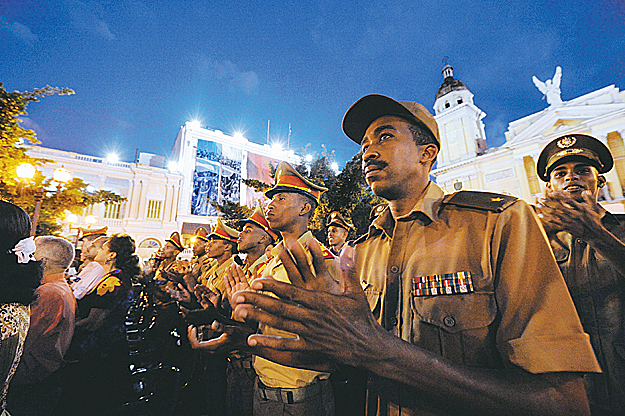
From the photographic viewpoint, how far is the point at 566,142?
8.41 ft

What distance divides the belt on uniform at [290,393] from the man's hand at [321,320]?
1.64m

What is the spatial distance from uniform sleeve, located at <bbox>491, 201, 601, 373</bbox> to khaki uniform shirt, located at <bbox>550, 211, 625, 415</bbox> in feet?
4.82

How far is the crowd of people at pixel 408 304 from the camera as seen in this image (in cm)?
83

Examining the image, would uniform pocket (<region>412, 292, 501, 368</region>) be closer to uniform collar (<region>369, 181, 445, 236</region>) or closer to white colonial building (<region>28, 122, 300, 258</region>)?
uniform collar (<region>369, 181, 445, 236</region>)

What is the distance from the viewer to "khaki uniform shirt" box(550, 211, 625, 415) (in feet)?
5.94

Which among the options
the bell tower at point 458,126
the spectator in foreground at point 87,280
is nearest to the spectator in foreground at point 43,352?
the spectator in foreground at point 87,280

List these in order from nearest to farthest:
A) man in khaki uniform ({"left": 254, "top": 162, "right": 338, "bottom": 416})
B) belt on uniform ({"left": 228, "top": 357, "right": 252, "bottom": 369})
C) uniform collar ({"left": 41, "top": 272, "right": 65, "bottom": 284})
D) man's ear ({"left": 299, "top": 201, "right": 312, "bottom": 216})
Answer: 1. man in khaki uniform ({"left": 254, "top": 162, "right": 338, "bottom": 416})
2. belt on uniform ({"left": 228, "top": 357, "right": 252, "bottom": 369})
3. uniform collar ({"left": 41, "top": 272, "right": 65, "bottom": 284})
4. man's ear ({"left": 299, "top": 201, "right": 312, "bottom": 216})

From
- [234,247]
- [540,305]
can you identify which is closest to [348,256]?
[540,305]

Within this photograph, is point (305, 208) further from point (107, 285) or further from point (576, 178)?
point (107, 285)

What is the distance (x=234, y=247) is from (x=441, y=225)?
17.3 feet

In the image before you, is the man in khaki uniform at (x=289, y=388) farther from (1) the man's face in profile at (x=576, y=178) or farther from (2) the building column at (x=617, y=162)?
(2) the building column at (x=617, y=162)

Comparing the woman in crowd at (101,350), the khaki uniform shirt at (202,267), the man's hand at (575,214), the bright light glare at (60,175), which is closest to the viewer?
the man's hand at (575,214)

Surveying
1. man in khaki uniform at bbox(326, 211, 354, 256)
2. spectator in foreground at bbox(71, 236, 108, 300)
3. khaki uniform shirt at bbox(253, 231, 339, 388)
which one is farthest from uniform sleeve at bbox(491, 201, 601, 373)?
spectator in foreground at bbox(71, 236, 108, 300)

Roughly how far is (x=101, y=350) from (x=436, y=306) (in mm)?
4866
